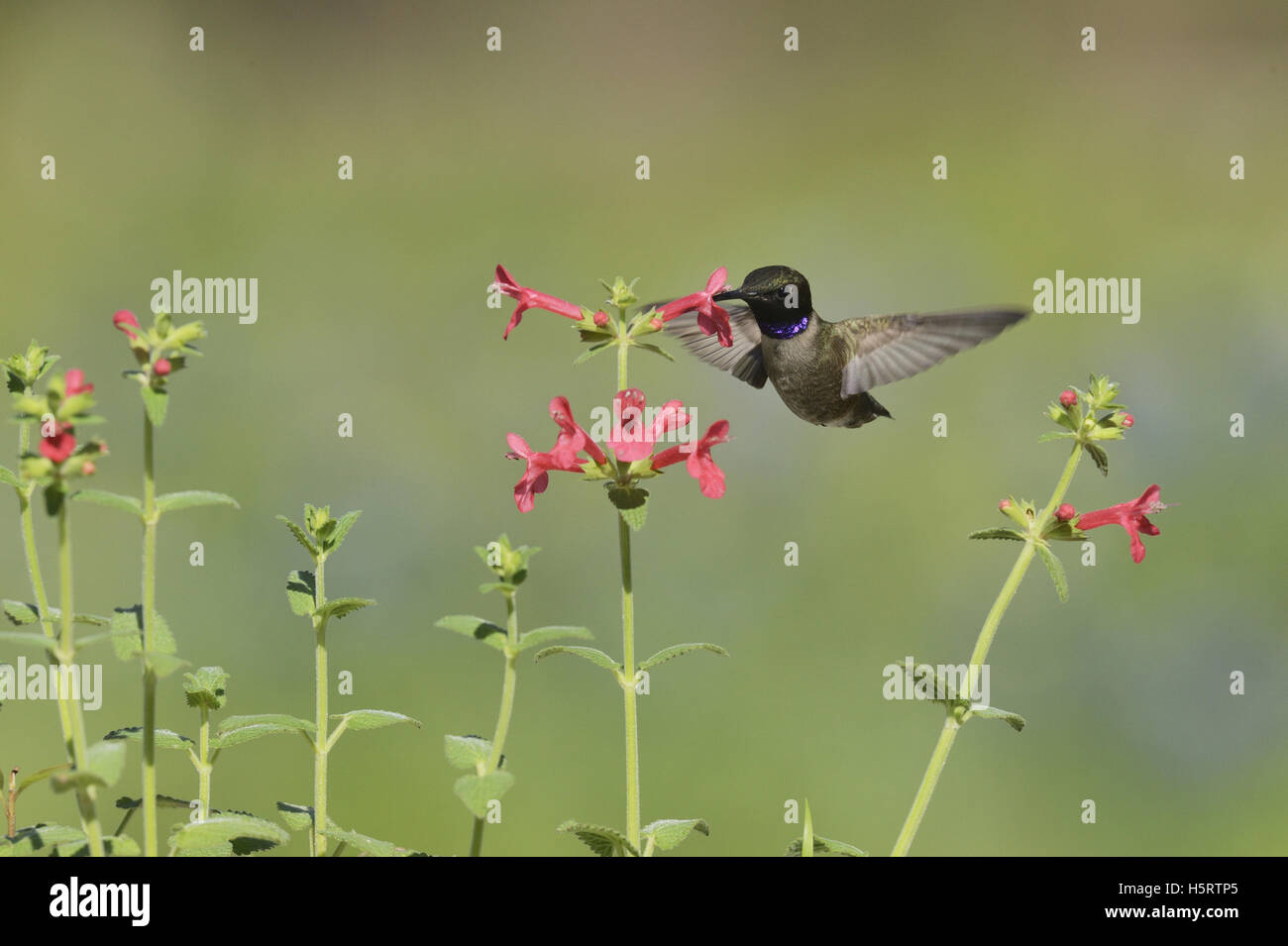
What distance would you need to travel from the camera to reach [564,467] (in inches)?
37.4

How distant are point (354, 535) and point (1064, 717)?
2056mm

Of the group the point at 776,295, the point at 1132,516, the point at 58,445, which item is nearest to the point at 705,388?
the point at 776,295

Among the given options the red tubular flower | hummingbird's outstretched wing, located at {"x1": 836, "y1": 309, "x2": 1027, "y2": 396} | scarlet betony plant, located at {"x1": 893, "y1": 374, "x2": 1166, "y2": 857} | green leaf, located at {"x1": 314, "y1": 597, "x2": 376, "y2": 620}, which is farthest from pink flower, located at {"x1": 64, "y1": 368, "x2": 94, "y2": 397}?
hummingbird's outstretched wing, located at {"x1": 836, "y1": 309, "x2": 1027, "y2": 396}

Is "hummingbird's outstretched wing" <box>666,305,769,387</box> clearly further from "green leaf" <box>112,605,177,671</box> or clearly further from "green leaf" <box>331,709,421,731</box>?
"green leaf" <box>112,605,177,671</box>

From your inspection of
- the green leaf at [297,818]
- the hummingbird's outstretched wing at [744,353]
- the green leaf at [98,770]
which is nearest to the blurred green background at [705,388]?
the hummingbird's outstretched wing at [744,353]

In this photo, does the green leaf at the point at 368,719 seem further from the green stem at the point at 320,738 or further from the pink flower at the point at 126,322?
the pink flower at the point at 126,322

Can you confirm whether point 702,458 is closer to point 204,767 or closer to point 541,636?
point 541,636

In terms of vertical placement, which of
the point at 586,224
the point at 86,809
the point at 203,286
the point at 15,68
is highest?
the point at 15,68

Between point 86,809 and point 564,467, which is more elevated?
point 564,467

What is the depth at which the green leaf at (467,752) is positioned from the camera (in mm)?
831

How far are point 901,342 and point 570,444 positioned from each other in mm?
922

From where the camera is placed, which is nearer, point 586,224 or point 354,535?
point 354,535

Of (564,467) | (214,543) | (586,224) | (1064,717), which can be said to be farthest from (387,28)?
(564,467)
